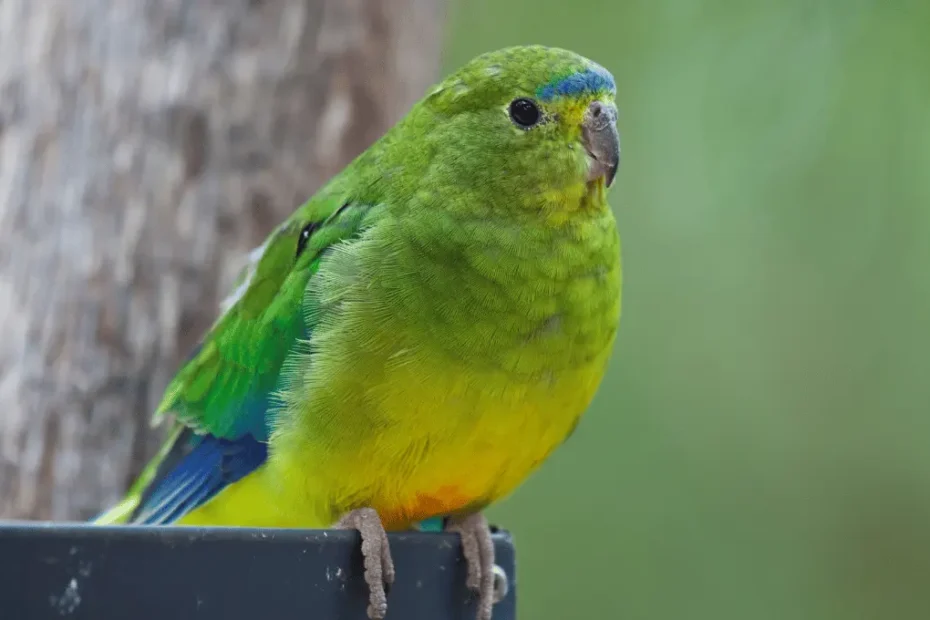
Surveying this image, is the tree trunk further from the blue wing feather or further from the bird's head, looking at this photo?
the bird's head

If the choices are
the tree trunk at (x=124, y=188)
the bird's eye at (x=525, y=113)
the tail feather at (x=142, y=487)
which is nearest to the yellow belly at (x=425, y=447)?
the tail feather at (x=142, y=487)

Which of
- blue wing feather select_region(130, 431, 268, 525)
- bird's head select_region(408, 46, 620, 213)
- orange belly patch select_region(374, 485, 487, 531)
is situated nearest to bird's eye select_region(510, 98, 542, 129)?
bird's head select_region(408, 46, 620, 213)

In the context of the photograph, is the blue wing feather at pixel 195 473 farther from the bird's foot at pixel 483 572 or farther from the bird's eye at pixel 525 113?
the bird's eye at pixel 525 113

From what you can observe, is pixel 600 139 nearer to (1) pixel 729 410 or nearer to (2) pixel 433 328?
(2) pixel 433 328

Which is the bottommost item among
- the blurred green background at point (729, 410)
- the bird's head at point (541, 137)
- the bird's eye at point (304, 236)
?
the blurred green background at point (729, 410)

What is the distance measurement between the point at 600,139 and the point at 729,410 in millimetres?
3175

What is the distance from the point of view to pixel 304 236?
8.86 ft

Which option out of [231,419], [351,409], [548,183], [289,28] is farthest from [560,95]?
[289,28]

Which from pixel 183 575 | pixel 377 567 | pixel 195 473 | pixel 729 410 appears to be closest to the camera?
pixel 183 575

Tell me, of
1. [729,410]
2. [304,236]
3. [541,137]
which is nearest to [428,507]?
[304,236]

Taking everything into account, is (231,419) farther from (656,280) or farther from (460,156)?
(656,280)

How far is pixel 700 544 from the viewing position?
5.24 meters

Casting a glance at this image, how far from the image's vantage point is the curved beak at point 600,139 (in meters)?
2.50

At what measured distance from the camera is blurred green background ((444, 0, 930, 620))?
5.03 metres
